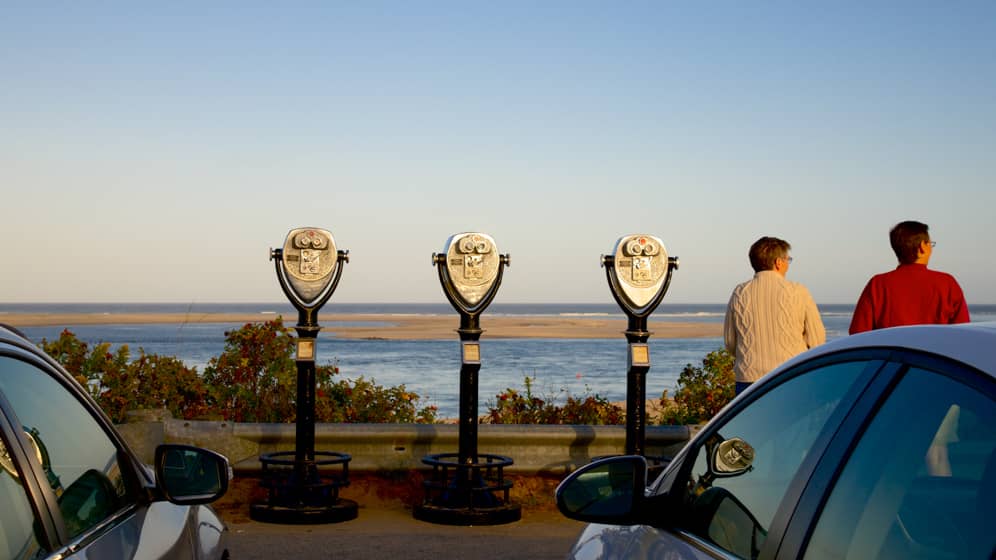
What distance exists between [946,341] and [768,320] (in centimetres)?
502

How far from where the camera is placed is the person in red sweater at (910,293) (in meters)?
6.09

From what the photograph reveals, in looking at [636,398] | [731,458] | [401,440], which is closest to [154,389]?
[401,440]

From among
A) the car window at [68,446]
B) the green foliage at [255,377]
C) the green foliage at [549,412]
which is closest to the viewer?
the car window at [68,446]

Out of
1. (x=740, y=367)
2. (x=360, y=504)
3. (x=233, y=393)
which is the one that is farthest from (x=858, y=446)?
(x=233, y=393)

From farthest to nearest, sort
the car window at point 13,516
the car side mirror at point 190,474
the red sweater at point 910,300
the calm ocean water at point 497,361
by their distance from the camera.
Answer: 1. the calm ocean water at point 497,361
2. the red sweater at point 910,300
3. the car side mirror at point 190,474
4. the car window at point 13,516

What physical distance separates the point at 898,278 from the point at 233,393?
5.70 m

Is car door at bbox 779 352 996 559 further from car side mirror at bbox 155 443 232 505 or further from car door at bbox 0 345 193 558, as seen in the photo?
car side mirror at bbox 155 443 232 505

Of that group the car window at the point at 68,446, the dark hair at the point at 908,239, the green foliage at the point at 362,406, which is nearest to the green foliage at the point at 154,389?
the green foliage at the point at 362,406

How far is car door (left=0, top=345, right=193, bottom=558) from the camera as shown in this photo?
236cm

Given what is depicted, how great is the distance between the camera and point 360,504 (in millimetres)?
8047

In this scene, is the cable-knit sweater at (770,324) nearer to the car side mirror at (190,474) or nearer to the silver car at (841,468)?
the silver car at (841,468)

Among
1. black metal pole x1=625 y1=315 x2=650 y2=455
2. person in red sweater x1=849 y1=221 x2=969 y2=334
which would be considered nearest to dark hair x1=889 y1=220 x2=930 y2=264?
person in red sweater x1=849 y1=221 x2=969 y2=334

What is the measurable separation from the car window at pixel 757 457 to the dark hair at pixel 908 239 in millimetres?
3769

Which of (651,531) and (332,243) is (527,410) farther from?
(651,531)
